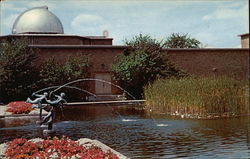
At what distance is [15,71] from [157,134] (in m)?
17.7

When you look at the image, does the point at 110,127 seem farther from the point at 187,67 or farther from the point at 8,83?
the point at 187,67

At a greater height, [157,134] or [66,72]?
[66,72]

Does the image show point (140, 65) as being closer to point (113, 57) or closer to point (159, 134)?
point (113, 57)

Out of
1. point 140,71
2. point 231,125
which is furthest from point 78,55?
point 231,125

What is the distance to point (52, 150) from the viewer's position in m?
7.58

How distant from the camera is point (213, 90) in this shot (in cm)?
1586

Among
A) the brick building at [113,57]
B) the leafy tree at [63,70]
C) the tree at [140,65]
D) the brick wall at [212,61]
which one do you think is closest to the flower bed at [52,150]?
the leafy tree at [63,70]

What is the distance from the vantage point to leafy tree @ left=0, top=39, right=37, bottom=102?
26.9 metres

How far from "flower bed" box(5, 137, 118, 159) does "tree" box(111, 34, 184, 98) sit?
20809 mm

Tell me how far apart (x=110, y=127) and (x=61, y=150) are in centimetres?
605

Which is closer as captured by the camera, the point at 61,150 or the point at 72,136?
the point at 61,150

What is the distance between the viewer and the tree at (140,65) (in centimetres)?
2889

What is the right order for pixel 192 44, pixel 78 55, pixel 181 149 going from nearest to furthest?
pixel 181 149, pixel 78 55, pixel 192 44

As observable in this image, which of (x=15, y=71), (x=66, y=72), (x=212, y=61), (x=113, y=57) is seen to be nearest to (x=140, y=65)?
(x=113, y=57)
